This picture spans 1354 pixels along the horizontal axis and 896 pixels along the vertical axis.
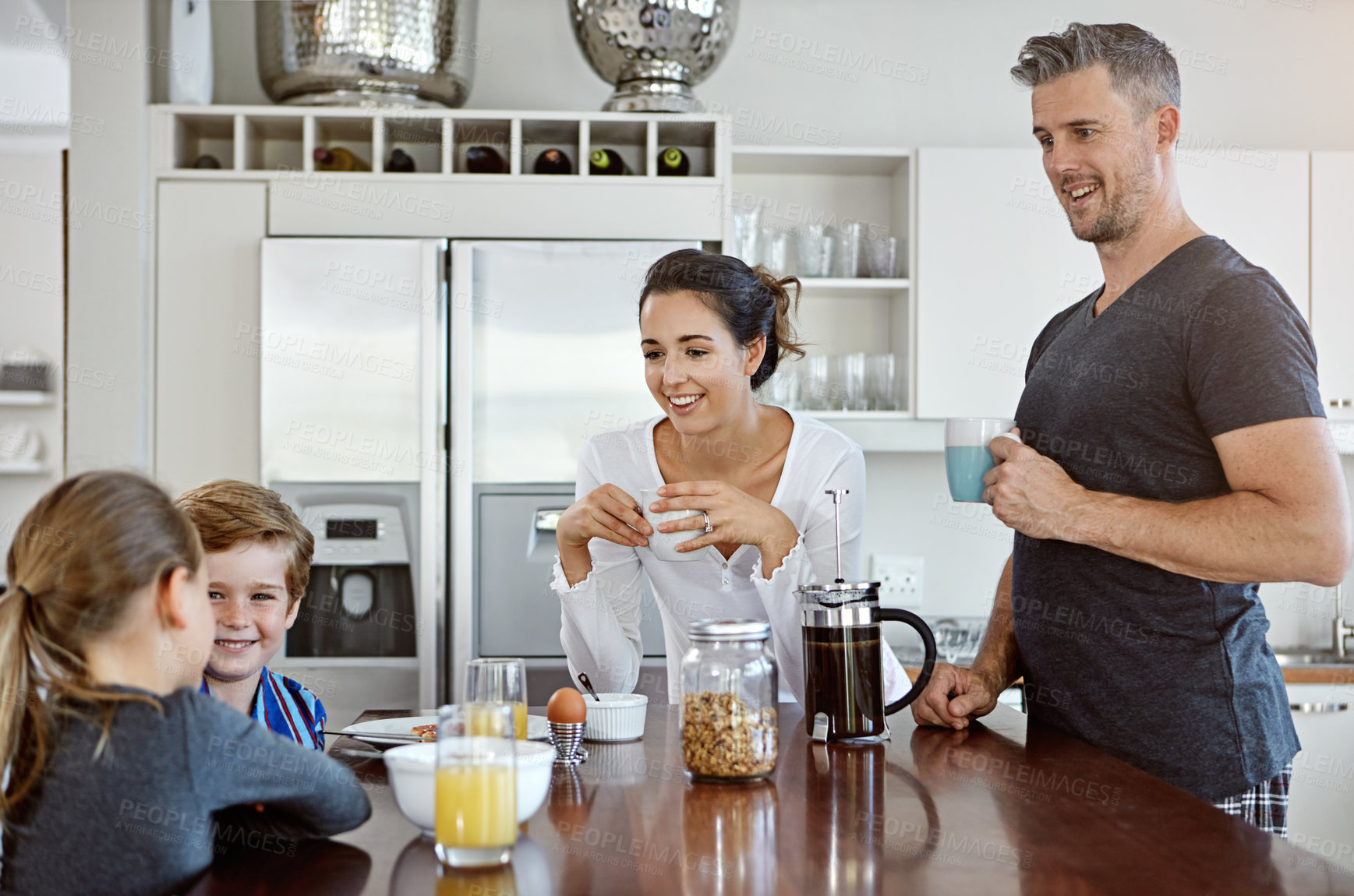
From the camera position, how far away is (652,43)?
9.32 feet

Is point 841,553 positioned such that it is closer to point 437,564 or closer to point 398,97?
point 437,564

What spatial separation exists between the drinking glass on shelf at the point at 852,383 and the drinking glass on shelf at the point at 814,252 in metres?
0.24

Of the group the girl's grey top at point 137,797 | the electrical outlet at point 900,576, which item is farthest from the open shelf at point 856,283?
the girl's grey top at point 137,797

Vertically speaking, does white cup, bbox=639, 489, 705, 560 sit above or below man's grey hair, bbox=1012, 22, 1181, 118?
below

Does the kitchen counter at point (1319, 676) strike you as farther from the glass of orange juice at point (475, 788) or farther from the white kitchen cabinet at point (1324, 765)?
the glass of orange juice at point (475, 788)

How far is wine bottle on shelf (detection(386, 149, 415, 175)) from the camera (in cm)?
284

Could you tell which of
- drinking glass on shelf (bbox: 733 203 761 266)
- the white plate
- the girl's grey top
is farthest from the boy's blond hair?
drinking glass on shelf (bbox: 733 203 761 266)

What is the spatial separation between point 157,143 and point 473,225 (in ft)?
2.58

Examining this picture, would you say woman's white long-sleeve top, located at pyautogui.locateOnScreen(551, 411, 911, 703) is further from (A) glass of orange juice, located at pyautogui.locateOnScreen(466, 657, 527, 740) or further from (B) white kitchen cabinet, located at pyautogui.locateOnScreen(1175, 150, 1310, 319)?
(B) white kitchen cabinet, located at pyautogui.locateOnScreen(1175, 150, 1310, 319)

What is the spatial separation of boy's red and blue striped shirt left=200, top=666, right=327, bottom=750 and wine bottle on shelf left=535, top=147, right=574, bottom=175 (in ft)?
5.30

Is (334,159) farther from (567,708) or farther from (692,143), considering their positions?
(567,708)

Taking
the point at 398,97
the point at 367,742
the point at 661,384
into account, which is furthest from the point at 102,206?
the point at 367,742

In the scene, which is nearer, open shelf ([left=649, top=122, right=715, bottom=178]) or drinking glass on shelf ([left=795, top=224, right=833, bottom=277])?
open shelf ([left=649, top=122, right=715, bottom=178])

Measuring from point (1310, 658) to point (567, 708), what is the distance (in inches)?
108
